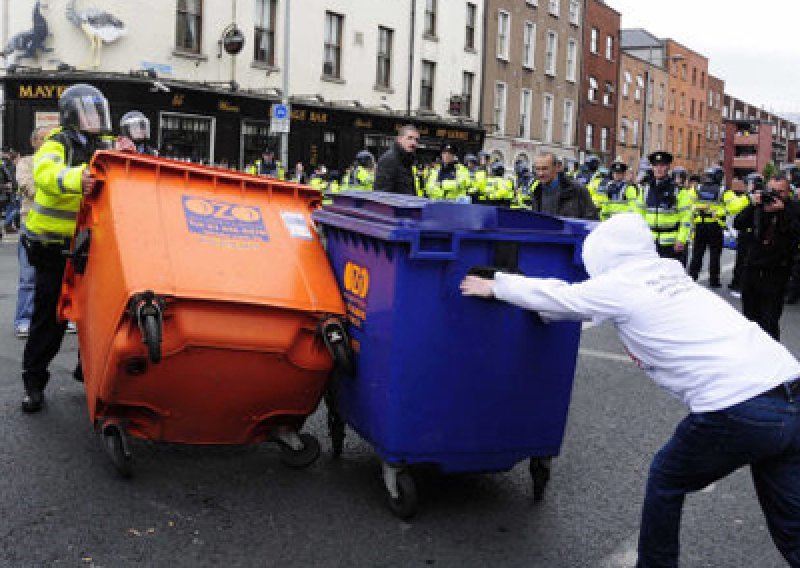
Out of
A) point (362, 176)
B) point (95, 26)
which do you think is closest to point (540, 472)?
point (362, 176)

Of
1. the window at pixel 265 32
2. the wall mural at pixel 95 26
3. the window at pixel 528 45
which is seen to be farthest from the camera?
the window at pixel 528 45

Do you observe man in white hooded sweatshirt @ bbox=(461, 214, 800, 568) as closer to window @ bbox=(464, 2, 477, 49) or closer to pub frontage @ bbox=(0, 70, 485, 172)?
pub frontage @ bbox=(0, 70, 485, 172)

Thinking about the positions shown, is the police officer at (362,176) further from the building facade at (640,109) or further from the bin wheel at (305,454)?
the building facade at (640,109)

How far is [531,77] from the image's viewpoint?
36406 millimetres

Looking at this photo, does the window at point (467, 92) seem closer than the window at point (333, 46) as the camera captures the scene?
No

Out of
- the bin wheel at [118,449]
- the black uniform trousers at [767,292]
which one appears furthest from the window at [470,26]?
the bin wheel at [118,449]

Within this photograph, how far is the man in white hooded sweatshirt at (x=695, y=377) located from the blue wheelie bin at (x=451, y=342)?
2.08 feet

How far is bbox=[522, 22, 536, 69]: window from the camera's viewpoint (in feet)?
117

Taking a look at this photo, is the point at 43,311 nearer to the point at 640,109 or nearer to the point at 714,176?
the point at 714,176

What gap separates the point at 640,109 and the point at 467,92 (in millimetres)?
21101

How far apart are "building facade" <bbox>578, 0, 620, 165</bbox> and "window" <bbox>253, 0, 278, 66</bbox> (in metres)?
20.4

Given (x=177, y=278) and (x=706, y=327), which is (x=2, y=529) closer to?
(x=177, y=278)

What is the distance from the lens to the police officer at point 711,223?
46.6 ft

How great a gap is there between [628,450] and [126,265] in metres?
3.02
